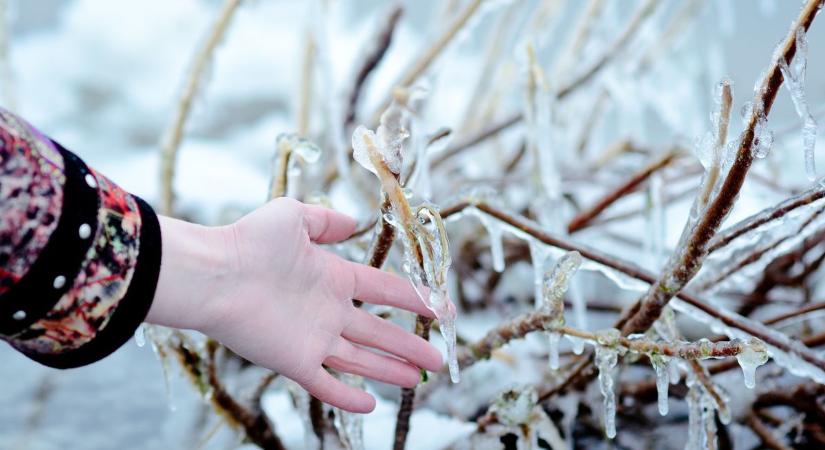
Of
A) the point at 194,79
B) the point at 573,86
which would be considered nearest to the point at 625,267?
the point at 573,86

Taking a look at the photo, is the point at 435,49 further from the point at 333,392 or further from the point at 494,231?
the point at 333,392

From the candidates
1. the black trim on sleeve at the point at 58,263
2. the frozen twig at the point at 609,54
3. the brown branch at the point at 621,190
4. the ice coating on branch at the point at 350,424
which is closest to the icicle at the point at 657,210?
the brown branch at the point at 621,190

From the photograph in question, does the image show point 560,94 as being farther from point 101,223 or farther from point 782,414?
point 101,223

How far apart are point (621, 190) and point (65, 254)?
739mm

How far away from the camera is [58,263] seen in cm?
48

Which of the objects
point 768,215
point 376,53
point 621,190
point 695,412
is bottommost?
point 695,412

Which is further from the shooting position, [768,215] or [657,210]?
[657,210]

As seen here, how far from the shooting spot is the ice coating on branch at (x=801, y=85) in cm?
46

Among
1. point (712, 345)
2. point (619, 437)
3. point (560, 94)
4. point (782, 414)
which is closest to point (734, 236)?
point (712, 345)

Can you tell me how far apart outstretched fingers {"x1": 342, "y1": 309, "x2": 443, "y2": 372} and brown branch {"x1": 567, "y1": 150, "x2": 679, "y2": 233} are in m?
Result: 0.46

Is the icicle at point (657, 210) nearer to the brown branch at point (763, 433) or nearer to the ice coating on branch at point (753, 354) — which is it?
the brown branch at point (763, 433)

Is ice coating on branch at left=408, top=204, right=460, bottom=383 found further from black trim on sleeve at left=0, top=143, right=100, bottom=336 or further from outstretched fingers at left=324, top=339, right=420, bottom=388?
black trim on sleeve at left=0, top=143, right=100, bottom=336

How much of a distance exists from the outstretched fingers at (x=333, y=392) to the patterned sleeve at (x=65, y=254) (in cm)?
16

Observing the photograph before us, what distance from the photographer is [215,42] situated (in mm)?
1136
